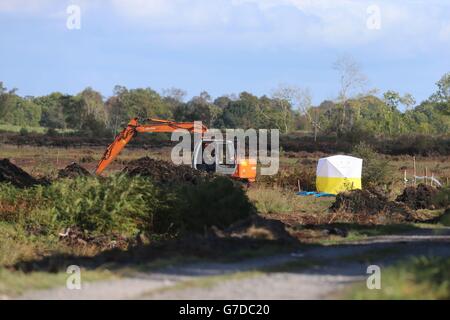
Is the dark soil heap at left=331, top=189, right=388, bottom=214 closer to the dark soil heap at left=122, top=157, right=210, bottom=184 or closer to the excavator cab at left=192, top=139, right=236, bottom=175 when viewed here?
the dark soil heap at left=122, top=157, right=210, bottom=184

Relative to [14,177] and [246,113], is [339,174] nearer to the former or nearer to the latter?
[14,177]

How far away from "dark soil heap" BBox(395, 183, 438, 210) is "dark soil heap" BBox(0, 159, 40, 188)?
41.7 feet

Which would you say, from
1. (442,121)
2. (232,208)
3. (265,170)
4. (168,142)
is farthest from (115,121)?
(232,208)

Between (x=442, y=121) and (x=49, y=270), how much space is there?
103 m

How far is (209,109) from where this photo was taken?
94.6 meters

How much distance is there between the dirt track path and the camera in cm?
939

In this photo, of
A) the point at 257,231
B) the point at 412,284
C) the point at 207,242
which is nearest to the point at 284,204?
the point at 257,231

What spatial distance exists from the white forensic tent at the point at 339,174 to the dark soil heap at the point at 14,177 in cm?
1274

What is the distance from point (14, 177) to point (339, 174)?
13.8m

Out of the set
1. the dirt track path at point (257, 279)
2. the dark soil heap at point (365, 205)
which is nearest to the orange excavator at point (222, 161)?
the dark soil heap at point (365, 205)

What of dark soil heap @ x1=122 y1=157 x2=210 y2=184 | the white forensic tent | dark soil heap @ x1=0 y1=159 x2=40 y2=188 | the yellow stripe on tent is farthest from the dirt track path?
the white forensic tent

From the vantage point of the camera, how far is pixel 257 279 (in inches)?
403

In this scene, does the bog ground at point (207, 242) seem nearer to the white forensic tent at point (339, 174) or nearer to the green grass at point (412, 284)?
the green grass at point (412, 284)

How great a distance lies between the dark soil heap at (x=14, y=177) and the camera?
80.9ft
